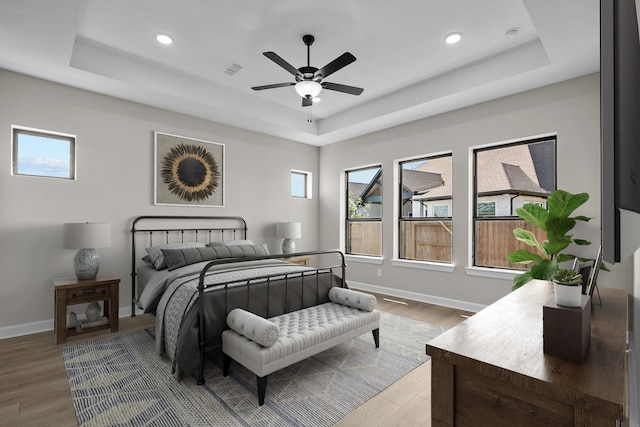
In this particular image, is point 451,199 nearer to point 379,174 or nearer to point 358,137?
point 379,174

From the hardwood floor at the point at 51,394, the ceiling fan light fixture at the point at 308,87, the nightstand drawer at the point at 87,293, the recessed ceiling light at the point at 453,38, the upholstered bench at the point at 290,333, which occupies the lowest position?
the hardwood floor at the point at 51,394

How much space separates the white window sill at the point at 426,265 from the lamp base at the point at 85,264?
3858 millimetres

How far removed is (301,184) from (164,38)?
11.1ft

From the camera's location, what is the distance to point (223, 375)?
2.45 m

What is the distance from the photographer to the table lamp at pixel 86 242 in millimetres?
3176

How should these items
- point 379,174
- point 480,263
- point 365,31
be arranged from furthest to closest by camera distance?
1. point 379,174
2. point 480,263
3. point 365,31

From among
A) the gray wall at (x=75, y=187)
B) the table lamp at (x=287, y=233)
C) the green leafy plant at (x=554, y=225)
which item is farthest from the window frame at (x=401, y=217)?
the gray wall at (x=75, y=187)

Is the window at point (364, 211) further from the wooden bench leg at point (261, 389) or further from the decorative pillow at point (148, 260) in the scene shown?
the wooden bench leg at point (261, 389)

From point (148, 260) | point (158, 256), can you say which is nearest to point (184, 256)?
point (158, 256)

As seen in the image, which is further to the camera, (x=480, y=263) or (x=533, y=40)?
(x=480, y=263)

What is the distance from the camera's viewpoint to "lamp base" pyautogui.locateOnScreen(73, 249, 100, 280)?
328 centimetres

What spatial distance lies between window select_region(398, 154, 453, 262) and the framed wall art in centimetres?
284

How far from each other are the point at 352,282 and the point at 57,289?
4.00 m

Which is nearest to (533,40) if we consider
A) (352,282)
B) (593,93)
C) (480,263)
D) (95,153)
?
(593,93)
